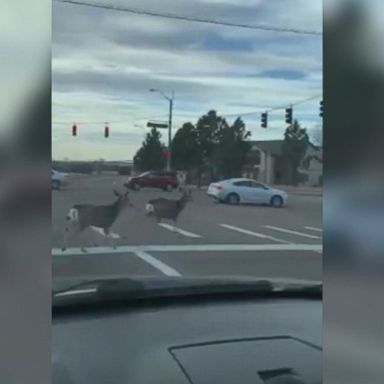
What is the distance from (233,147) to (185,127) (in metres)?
0.09

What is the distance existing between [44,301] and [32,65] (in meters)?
0.27

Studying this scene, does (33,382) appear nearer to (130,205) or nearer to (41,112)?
(41,112)

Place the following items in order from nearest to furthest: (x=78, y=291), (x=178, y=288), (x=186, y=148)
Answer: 1. (x=186, y=148)
2. (x=78, y=291)
3. (x=178, y=288)

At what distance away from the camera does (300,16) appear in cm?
97

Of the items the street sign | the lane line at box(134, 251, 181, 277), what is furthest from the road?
the street sign

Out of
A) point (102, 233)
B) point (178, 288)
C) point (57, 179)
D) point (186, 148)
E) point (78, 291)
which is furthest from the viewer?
point (178, 288)

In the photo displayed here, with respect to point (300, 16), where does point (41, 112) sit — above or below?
below

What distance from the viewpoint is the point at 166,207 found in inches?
47.3

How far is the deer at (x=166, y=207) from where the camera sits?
46.1 inches

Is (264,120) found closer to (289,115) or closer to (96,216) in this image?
(289,115)

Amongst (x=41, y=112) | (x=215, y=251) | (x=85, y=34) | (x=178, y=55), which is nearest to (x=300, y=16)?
(x=178, y=55)

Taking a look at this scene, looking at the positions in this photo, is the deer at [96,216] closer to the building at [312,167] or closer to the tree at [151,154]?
the tree at [151,154]

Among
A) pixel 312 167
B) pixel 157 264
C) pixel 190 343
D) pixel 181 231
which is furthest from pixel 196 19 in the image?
pixel 190 343

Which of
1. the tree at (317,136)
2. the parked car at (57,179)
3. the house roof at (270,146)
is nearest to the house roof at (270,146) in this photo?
the house roof at (270,146)
